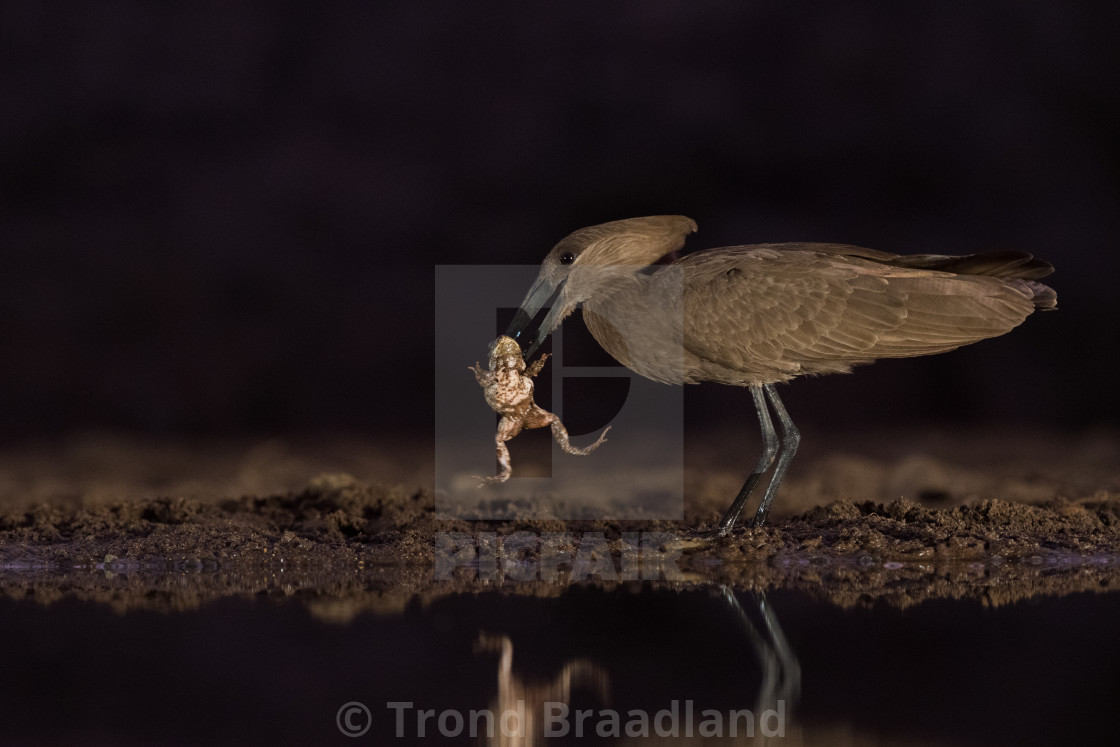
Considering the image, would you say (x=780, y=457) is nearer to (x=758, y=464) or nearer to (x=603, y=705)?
(x=758, y=464)

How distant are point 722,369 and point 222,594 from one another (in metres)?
2.78

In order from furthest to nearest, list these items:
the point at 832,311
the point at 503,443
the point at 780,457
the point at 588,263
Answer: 1. the point at 588,263
2. the point at 780,457
3. the point at 503,443
4. the point at 832,311

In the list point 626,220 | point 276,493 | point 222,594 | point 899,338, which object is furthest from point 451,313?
point 222,594

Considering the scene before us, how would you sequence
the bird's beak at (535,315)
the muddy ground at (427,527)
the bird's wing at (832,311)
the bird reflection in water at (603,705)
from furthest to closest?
the bird's beak at (535,315), the bird's wing at (832,311), the muddy ground at (427,527), the bird reflection in water at (603,705)

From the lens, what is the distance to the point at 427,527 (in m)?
6.61

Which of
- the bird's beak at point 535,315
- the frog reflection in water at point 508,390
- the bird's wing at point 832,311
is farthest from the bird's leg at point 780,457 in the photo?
the bird's beak at point 535,315

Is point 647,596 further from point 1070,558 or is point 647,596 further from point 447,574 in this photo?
point 1070,558

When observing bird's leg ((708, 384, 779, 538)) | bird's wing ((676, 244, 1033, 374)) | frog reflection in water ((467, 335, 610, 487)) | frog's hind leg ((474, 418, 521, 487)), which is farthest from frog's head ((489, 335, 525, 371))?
bird's leg ((708, 384, 779, 538))

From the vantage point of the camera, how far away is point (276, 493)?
322 inches

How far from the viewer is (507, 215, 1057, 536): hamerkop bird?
6402 millimetres

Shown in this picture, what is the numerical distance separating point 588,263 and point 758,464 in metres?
1.38

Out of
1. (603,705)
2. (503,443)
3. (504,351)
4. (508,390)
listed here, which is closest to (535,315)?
(504,351)

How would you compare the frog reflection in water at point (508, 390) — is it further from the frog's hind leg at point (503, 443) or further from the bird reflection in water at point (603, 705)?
the bird reflection in water at point (603, 705)

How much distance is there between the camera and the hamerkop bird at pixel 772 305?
640 cm
